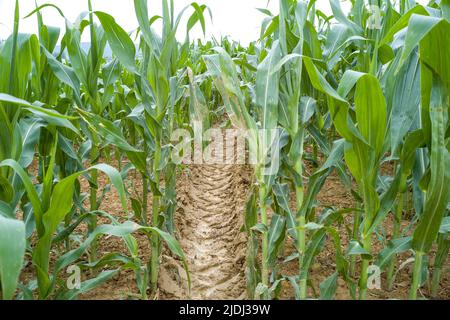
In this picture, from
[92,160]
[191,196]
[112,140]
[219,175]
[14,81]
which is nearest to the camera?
[14,81]

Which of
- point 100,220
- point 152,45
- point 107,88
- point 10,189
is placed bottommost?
point 100,220

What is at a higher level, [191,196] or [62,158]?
[62,158]

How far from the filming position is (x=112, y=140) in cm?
168

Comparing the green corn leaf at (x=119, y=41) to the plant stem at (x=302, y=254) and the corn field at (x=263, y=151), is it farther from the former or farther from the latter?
the plant stem at (x=302, y=254)

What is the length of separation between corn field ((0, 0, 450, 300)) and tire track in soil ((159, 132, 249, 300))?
0.02 m

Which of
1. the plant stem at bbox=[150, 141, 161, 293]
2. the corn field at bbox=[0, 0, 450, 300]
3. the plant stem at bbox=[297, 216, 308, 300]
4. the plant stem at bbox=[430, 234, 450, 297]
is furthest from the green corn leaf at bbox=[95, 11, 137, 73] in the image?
the plant stem at bbox=[430, 234, 450, 297]

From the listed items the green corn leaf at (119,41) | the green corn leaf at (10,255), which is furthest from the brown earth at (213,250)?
the green corn leaf at (10,255)

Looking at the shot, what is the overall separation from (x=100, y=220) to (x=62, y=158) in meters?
1.06

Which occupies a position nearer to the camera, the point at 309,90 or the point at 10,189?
the point at 10,189

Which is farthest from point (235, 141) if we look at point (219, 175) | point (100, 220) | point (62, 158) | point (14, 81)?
point (14, 81)

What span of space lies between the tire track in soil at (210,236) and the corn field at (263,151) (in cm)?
2

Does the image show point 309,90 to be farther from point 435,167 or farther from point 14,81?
point 14,81

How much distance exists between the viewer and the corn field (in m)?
1.19

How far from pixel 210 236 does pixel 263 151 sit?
4.69ft
